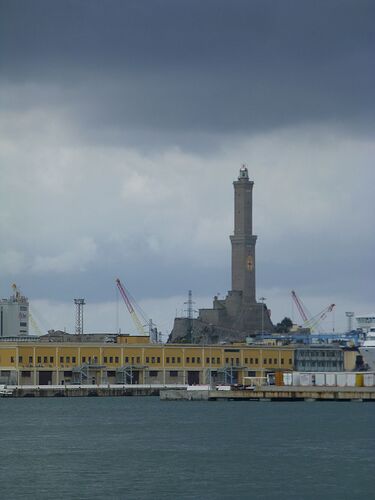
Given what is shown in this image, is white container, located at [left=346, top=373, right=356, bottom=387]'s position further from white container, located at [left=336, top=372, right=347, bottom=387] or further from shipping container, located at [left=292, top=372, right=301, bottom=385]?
shipping container, located at [left=292, top=372, right=301, bottom=385]

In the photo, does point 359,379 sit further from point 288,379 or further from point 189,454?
point 189,454

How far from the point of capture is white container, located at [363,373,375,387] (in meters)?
181

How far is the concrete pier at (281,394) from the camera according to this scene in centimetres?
17310

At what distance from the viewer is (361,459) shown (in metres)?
96.8

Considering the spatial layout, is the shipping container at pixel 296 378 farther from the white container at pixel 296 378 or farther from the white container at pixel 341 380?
the white container at pixel 341 380

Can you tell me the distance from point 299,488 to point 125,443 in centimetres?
2847

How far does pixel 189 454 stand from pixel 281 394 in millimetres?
80636

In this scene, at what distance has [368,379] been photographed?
182 metres

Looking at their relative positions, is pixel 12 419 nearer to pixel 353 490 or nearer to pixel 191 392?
pixel 191 392

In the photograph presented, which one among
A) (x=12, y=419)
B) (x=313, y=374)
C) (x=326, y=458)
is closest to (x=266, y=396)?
(x=313, y=374)

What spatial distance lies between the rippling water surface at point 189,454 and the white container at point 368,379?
83.8 feet

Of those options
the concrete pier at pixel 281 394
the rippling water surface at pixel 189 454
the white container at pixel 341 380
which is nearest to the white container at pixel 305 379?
the white container at pixel 341 380

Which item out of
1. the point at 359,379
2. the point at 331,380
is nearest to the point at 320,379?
the point at 331,380

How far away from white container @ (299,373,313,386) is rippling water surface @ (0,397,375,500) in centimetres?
2971
